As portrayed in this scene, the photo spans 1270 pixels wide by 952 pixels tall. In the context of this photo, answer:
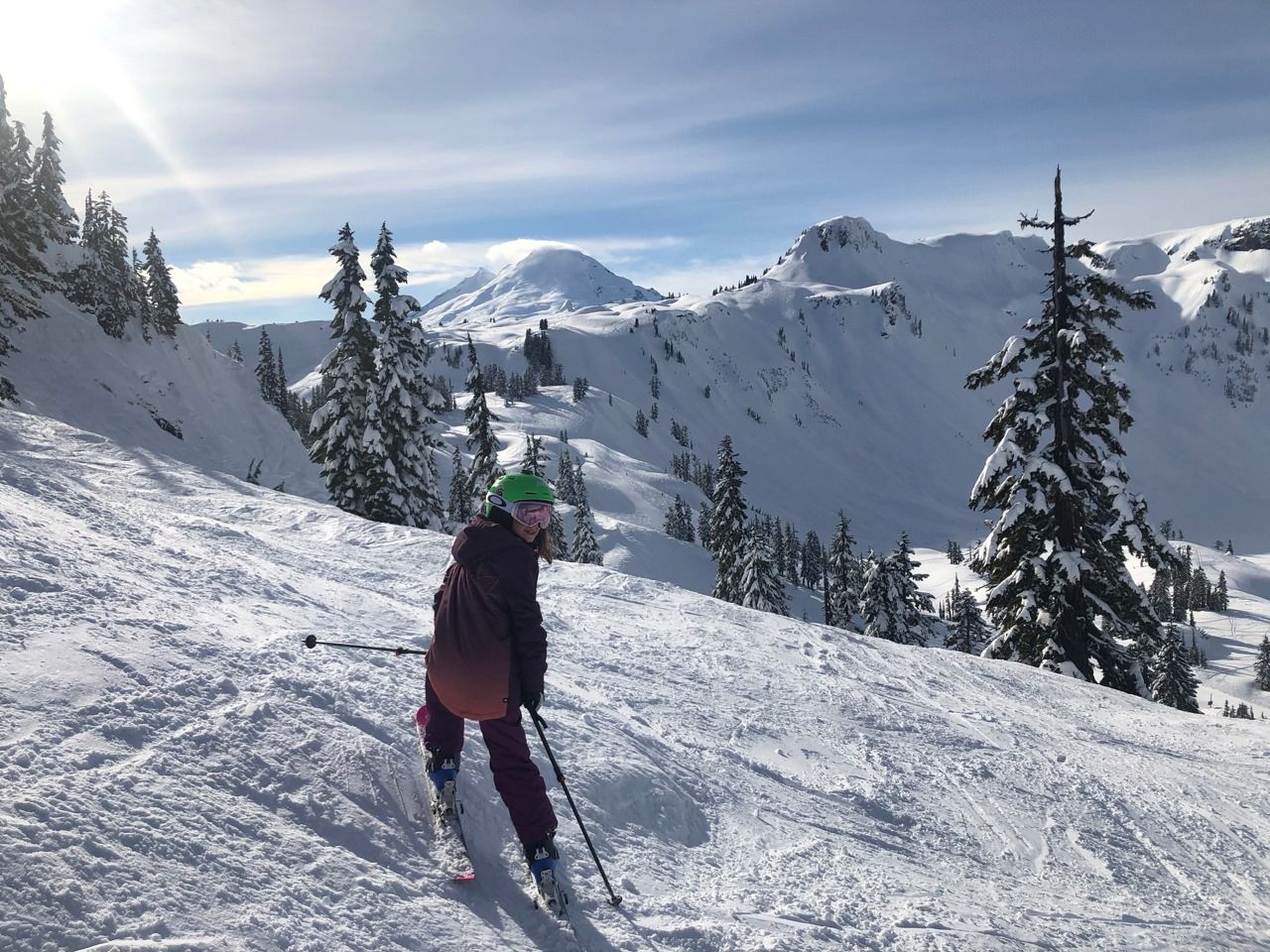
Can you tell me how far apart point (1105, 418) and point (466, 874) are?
646 inches

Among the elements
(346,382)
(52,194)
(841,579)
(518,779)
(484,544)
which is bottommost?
(841,579)

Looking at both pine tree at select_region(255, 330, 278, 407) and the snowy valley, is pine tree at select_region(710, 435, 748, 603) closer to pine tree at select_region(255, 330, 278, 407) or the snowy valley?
the snowy valley

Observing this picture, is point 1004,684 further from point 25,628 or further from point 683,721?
point 25,628

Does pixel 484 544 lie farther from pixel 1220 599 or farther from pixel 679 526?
pixel 1220 599

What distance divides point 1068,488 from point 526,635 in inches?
567

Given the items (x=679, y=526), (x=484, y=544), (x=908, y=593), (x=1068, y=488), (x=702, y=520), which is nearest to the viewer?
(x=484, y=544)

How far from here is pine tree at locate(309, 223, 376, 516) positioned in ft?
90.2

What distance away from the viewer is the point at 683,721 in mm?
7547

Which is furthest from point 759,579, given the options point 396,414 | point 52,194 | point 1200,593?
point 1200,593

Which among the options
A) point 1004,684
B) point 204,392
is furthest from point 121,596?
point 204,392

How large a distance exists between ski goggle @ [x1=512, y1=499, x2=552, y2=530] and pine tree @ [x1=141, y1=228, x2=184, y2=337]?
49921 mm

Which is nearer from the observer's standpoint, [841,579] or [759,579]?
[759,579]

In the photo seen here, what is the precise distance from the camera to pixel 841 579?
48031mm

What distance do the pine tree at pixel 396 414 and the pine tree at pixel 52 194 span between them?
22555 millimetres
